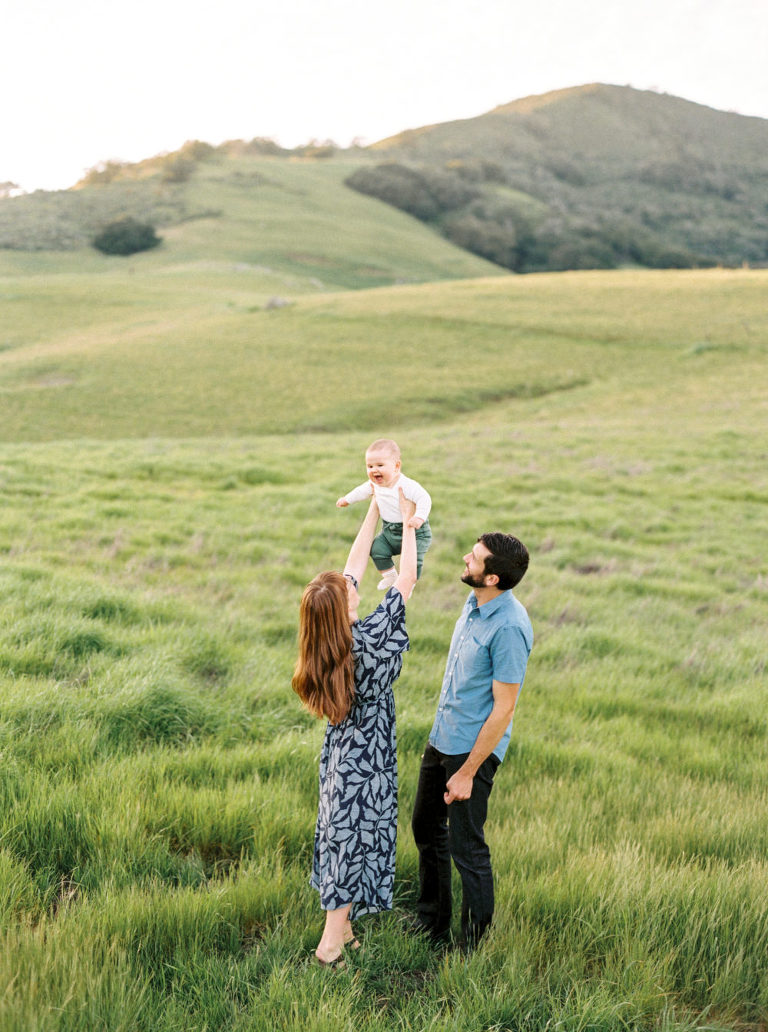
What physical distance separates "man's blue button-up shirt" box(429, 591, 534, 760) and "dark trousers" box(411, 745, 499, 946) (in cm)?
12

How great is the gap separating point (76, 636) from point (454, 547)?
21.0ft

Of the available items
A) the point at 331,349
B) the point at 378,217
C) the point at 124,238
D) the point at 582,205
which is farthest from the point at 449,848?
the point at 582,205

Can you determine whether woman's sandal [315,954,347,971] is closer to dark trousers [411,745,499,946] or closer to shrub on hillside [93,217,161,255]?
dark trousers [411,745,499,946]

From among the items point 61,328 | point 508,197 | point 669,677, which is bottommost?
point 669,677

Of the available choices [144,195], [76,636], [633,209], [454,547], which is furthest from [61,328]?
[633,209]

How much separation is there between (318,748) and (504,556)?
2.25 m

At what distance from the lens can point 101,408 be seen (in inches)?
1113

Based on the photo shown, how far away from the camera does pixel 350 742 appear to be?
127 inches

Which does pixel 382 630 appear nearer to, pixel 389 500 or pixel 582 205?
pixel 389 500

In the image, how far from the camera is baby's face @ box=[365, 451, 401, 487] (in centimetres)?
229

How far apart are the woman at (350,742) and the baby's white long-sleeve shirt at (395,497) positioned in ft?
1.28

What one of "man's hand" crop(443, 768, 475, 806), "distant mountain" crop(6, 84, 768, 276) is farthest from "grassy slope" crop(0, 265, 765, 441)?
"distant mountain" crop(6, 84, 768, 276)

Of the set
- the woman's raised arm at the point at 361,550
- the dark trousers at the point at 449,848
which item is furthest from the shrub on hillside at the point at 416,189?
the woman's raised arm at the point at 361,550

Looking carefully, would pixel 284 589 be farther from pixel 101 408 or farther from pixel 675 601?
pixel 101 408
